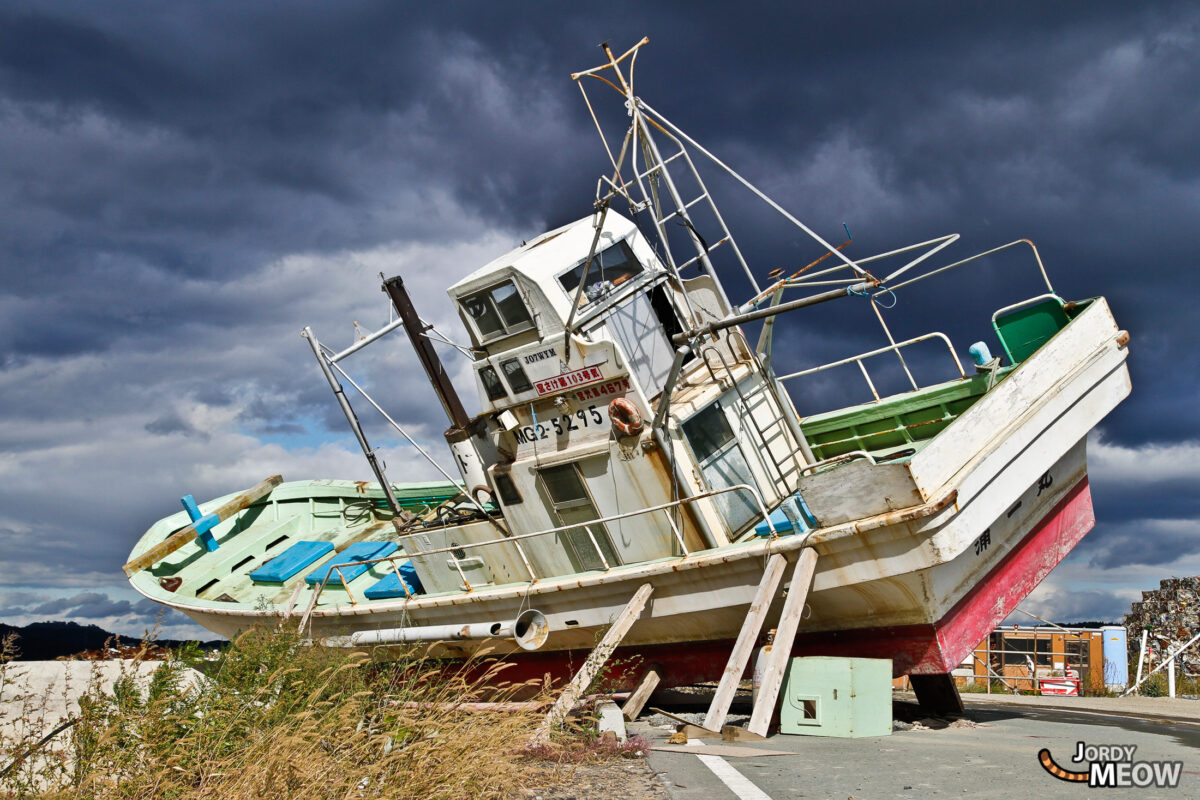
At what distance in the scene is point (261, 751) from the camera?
467cm

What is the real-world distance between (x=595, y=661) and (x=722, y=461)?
3169mm

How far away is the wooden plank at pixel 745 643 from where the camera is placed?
8062 mm

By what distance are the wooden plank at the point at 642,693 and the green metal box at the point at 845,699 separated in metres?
2.03

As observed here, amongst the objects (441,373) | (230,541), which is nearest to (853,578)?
(441,373)

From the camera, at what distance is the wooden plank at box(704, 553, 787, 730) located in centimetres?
806

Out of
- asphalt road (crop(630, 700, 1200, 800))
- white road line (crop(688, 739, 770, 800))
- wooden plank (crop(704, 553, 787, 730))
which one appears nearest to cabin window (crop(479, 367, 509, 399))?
wooden plank (crop(704, 553, 787, 730))

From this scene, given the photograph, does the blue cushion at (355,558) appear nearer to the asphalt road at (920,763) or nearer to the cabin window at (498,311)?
the cabin window at (498,311)

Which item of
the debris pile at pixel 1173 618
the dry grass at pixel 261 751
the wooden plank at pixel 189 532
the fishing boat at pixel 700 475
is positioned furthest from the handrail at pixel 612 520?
the debris pile at pixel 1173 618

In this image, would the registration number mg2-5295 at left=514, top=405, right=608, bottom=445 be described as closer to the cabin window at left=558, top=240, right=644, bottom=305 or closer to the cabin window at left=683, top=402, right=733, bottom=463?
the cabin window at left=683, top=402, right=733, bottom=463

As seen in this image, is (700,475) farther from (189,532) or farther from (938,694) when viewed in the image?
(189,532)

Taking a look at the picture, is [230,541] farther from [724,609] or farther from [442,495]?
[724,609]

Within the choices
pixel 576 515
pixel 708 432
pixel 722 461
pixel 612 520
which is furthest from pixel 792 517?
pixel 576 515

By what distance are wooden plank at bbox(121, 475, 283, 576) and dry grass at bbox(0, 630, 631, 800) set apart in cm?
1214

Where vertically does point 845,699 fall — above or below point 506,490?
below
